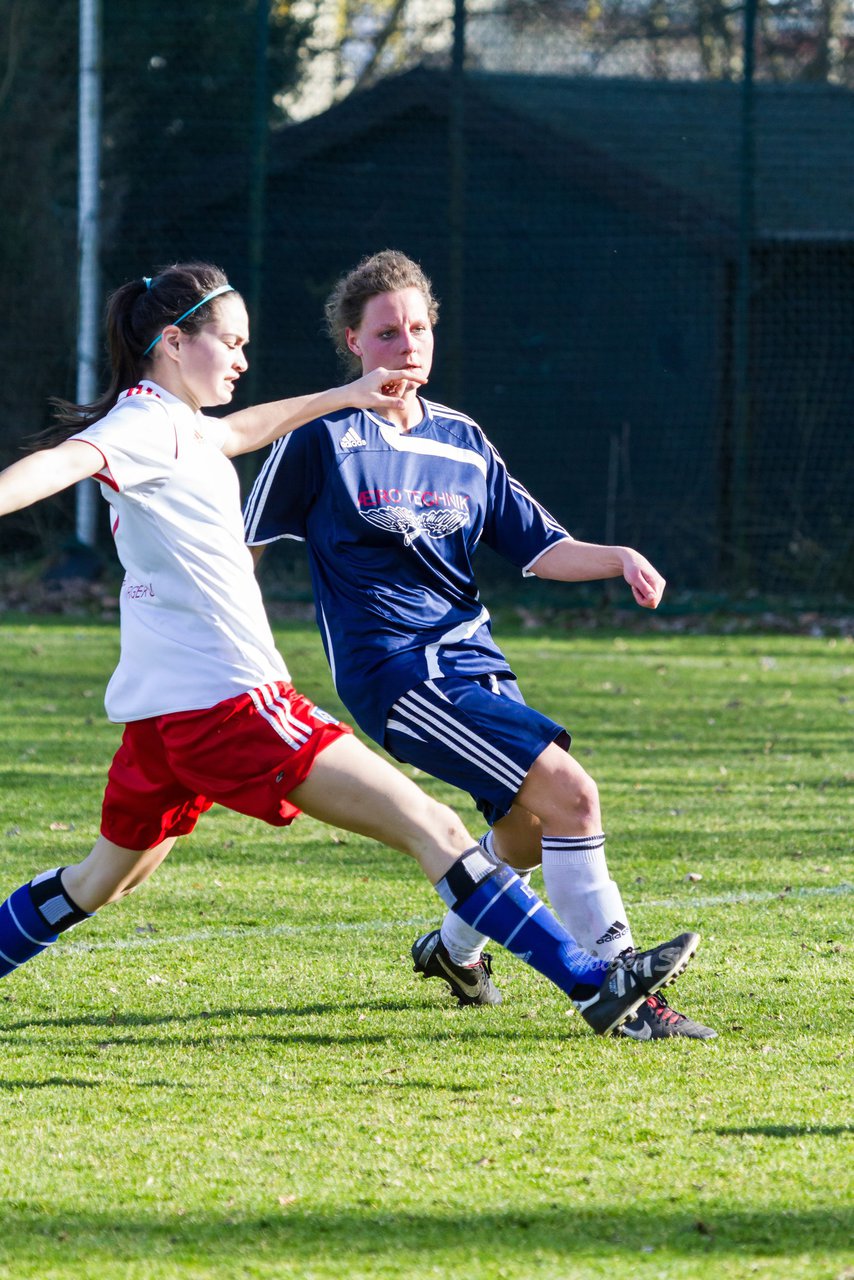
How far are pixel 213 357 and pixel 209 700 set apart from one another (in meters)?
0.78

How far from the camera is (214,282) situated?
12.0 feet

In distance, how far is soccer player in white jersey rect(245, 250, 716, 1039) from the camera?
3.65m

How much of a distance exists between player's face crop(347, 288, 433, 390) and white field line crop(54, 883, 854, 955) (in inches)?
64.3

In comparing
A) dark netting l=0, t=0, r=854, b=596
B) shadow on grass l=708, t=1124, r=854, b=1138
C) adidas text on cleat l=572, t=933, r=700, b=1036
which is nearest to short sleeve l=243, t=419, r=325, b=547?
adidas text on cleat l=572, t=933, r=700, b=1036

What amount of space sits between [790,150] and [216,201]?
5.68 metres

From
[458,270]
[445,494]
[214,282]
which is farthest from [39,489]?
[458,270]

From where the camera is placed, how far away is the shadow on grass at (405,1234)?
2.43 metres

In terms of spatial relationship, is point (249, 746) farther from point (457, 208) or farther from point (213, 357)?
point (457, 208)

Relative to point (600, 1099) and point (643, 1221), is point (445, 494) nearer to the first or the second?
point (600, 1099)

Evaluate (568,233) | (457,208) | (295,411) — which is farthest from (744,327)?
(295,411)

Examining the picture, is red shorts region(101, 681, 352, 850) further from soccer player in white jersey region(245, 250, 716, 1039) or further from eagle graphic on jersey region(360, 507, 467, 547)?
eagle graphic on jersey region(360, 507, 467, 547)

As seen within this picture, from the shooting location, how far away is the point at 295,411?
12.2 ft

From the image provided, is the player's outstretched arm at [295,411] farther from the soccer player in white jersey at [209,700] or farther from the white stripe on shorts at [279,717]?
the white stripe on shorts at [279,717]

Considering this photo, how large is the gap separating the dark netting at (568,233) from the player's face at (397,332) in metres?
12.0
